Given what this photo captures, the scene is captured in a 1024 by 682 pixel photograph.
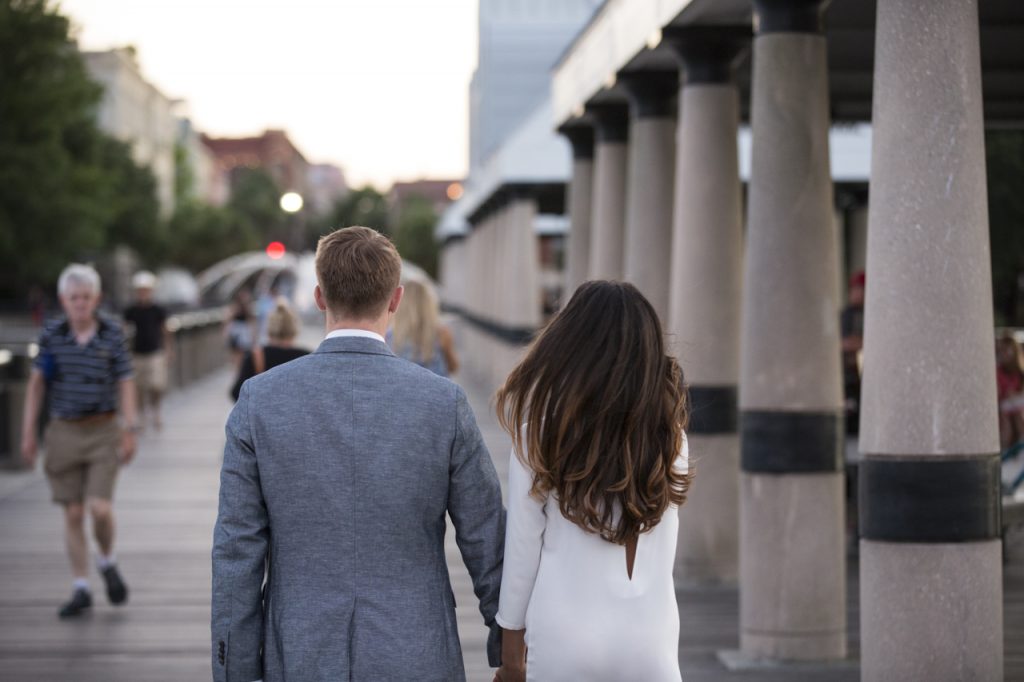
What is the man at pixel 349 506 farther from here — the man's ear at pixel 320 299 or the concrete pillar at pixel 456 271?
the concrete pillar at pixel 456 271

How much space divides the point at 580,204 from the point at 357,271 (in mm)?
14160

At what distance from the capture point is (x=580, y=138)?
1716 cm

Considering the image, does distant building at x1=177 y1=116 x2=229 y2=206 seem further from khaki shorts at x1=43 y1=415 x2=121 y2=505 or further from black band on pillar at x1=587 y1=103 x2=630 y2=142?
khaki shorts at x1=43 y1=415 x2=121 y2=505

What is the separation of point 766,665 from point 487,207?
25.8 metres

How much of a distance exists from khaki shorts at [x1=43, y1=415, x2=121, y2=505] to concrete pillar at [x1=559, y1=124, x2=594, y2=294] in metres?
8.29

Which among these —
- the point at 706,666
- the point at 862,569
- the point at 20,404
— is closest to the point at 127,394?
the point at 706,666

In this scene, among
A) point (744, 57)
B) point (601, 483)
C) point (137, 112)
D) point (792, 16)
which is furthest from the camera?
point (137, 112)

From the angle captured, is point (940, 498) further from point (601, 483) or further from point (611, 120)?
point (611, 120)

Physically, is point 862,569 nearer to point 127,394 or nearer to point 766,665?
point 766,665

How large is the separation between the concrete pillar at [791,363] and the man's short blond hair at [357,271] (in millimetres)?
4357

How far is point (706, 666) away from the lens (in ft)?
26.9

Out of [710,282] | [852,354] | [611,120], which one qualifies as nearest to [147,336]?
[611,120]

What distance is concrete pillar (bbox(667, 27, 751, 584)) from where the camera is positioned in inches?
396

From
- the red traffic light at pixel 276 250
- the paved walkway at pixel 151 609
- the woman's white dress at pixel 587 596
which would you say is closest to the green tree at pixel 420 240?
the red traffic light at pixel 276 250
